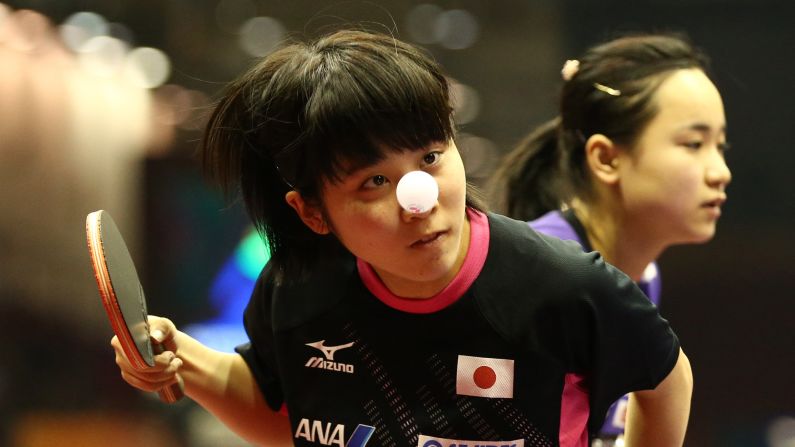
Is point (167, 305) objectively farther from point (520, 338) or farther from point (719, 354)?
point (520, 338)

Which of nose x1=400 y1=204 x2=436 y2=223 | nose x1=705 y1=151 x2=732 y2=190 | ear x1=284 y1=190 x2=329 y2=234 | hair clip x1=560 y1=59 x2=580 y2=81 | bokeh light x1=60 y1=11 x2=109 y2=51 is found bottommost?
nose x1=705 y1=151 x2=732 y2=190

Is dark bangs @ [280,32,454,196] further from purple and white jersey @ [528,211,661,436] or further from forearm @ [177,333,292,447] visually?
purple and white jersey @ [528,211,661,436]

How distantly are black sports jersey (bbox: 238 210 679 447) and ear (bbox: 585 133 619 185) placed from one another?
667 mm

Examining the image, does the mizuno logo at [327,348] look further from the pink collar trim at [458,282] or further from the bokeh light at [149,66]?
the bokeh light at [149,66]

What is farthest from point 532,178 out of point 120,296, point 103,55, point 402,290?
point 103,55

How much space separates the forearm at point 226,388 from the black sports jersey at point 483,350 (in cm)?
12

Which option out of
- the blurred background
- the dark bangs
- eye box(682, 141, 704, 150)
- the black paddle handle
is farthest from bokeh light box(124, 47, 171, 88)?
the dark bangs

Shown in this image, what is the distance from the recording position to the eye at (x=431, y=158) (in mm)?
1198

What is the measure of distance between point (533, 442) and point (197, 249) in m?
2.45

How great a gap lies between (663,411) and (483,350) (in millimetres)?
252

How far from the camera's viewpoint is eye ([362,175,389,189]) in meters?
1.19

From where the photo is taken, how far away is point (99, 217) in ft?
4.27

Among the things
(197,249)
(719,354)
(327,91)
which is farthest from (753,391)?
(327,91)

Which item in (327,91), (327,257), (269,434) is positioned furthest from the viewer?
(269,434)
